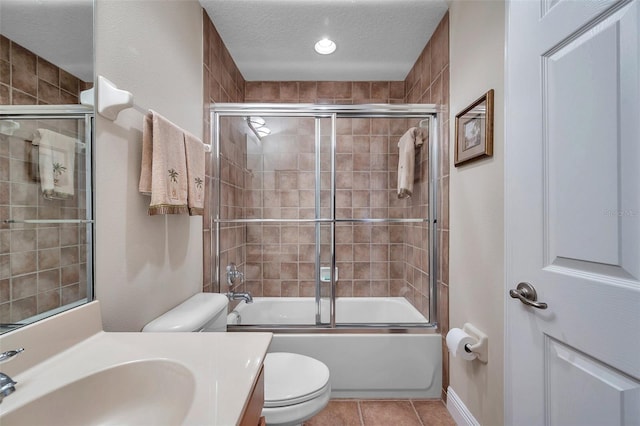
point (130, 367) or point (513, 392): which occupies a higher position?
point (130, 367)

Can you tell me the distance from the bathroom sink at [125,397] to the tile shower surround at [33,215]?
24 centimetres

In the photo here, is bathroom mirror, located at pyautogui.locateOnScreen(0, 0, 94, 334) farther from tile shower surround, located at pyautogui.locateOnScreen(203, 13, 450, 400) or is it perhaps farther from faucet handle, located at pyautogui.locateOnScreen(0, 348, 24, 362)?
tile shower surround, located at pyautogui.locateOnScreen(203, 13, 450, 400)

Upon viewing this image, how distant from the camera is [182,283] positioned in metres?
1.56

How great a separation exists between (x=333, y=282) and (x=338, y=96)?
1.76m

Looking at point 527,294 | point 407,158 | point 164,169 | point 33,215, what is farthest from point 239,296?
point 527,294

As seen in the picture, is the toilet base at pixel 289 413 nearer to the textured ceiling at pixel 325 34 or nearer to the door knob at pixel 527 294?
the door knob at pixel 527 294

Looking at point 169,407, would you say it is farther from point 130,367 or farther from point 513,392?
point 513,392

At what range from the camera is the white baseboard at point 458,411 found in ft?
4.85

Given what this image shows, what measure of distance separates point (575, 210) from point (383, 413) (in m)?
1.56

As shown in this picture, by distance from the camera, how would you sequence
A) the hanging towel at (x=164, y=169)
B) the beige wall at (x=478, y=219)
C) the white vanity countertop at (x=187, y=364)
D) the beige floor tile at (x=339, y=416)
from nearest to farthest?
the white vanity countertop at (x=187, y=364)
the hanging towel at (x=164, y=169)
the beige wall at (x=478, y=219)
the beige floor tile at (x=339, y=416)

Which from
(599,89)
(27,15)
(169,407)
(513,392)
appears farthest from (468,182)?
(27,15)

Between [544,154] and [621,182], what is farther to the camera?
[544,154]

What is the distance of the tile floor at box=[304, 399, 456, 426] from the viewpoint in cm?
164

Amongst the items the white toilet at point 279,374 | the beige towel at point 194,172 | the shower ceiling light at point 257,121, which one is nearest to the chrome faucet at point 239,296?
the white toilet at point 279,374
